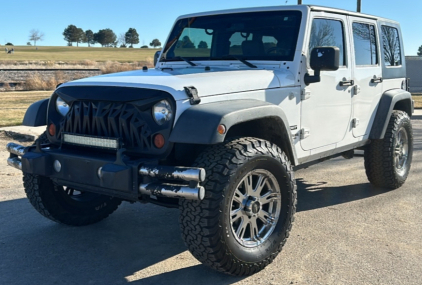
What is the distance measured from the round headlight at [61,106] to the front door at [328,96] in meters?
2.03

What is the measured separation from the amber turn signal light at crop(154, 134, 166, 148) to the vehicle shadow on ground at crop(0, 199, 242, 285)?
96 centimetres

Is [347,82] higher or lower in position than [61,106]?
higher

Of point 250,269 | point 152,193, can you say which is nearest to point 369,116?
point 250,269

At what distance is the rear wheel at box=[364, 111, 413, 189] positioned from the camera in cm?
578

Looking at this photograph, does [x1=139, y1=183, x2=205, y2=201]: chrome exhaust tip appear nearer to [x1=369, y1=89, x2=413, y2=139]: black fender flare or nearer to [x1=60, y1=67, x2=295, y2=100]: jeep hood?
[x1=60, y1=67, x2=295, y2=100]: jeep hood

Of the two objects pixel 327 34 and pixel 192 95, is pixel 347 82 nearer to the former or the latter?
pixel 327 34

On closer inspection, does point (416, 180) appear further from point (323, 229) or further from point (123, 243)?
point (123, 243)

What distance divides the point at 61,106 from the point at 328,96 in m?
2.46

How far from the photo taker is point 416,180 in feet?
21.6

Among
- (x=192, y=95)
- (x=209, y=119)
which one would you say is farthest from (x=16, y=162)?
(x=209, y=119)

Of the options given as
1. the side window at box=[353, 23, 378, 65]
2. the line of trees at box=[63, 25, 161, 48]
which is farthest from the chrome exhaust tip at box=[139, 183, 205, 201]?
the line of trees at box=[63, 25, 161, 48]

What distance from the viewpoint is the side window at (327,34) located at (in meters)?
4.66

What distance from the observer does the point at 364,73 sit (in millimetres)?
5395

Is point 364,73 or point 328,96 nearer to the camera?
point 328,96
